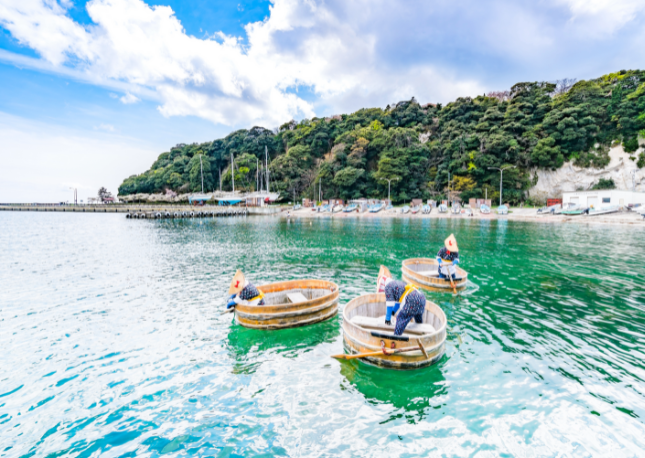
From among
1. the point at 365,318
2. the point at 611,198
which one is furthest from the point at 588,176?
the point at 365,318

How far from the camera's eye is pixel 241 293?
36.3 feet

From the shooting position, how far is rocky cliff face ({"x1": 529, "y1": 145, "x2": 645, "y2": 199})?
222 feet

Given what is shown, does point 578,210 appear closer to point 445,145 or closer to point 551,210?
point 551,210

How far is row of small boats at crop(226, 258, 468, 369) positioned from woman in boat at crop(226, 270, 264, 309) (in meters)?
0.29

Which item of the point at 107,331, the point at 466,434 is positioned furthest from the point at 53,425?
the point at 466,434

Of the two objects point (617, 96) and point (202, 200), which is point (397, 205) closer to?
point (617, 96)

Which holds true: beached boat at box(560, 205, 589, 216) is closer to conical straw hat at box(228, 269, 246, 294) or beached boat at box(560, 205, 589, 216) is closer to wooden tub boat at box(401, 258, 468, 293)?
wooden tub boat at box(401, 258, 468, 293)

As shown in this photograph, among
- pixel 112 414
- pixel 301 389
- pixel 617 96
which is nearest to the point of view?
pixel 112 414

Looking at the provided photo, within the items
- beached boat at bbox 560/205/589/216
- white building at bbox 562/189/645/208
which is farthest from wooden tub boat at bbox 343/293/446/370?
white building at bbox 562/189/645/208

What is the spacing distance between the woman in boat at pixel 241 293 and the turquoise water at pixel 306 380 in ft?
3.52

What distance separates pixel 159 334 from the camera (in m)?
10.6

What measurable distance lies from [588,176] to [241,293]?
303 feet

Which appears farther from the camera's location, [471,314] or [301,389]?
[471,314]

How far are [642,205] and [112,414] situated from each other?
79235 mm
